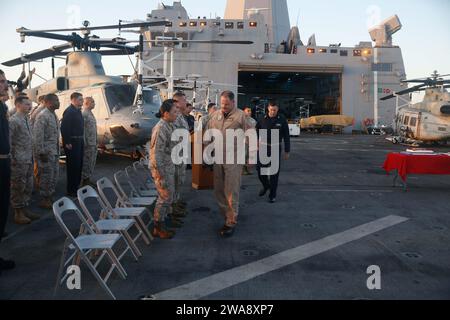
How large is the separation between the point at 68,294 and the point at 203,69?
36644 mm

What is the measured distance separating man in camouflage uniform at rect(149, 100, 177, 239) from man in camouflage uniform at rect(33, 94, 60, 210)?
272 cm

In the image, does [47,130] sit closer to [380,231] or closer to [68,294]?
[68,294]

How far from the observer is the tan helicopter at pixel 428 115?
19.6 metres

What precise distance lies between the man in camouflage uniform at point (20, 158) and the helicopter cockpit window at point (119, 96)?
499 cm

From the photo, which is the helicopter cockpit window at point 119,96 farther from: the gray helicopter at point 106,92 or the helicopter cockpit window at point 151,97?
the helicopter cockpit window at point 151,97

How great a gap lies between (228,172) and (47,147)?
139 inches

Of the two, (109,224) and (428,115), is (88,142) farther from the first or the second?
(428,115)

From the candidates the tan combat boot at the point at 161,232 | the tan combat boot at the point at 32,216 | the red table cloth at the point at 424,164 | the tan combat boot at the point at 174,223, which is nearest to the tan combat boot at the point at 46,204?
the tan combat boot at the point at 32,216

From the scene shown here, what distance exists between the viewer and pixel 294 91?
5922 centimetres

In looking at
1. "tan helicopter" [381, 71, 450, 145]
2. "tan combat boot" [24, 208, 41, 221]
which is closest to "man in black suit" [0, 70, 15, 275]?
"tan combat boot" [24, 208, 41, 221]

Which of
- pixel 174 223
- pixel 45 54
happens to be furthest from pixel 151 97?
pixel 174 223

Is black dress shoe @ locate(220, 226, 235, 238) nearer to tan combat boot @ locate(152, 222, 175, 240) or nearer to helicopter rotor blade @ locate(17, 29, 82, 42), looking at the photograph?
tan combat boot @ locate(152, 222, 175, 240)

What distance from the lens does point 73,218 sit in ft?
19.1
